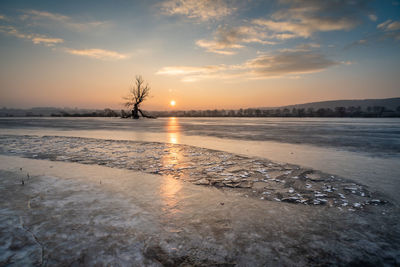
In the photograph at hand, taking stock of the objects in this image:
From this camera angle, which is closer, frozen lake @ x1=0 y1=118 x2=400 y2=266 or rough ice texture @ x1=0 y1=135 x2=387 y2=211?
frozen lake @ x1=0 y1=118 x2=400 y2=266

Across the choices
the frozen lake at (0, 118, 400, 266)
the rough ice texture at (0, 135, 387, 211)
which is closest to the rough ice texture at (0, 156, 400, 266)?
the frozen lake at (0, 118, 400, 266)

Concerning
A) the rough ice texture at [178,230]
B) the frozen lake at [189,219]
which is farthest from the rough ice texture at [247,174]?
the rough ice texture at [178,230]

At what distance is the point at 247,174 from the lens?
15.7 feet

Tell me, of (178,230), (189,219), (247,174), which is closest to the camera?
(178,230)

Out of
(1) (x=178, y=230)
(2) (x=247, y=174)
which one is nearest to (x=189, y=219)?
(1) (x=178, y=230)

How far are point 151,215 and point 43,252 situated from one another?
47.0 inches

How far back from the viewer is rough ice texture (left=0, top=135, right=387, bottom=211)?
3.43 meters

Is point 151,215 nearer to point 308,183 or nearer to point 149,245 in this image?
point 149,245

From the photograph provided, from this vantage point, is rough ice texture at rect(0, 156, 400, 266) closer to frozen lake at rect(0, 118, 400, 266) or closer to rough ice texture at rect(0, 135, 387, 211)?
frozen lake at rect(0, 118, 400, 266)

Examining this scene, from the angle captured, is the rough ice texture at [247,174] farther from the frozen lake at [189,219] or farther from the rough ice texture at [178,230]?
the rough ice texture at [178,230]

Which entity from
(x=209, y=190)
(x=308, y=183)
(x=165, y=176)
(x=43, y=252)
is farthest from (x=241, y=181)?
(x=43, y=252)

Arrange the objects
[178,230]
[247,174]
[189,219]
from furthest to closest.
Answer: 1. [247,174]
2. [189,219]
3. [178,230]

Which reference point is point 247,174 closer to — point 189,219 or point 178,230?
point 189,219

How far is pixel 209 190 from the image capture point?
3762 millimetres
